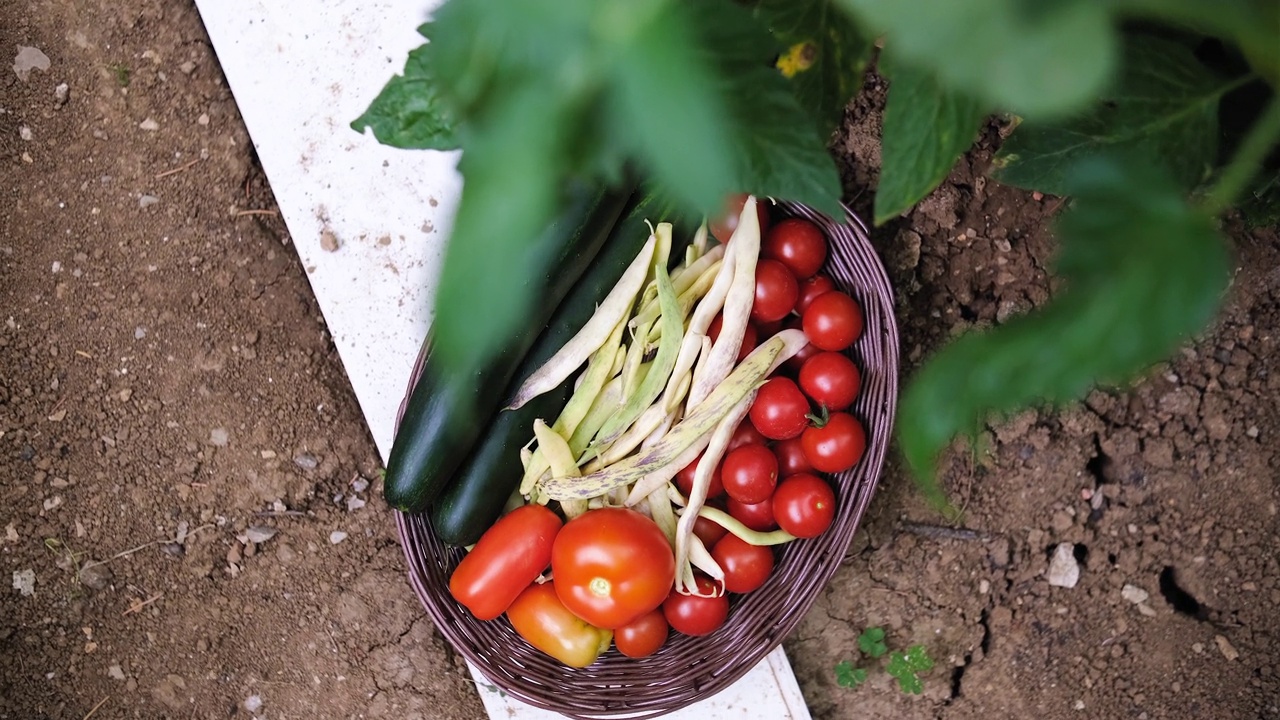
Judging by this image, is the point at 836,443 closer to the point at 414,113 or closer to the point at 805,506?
the point at 805,506

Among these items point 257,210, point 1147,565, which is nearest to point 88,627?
point 257,210

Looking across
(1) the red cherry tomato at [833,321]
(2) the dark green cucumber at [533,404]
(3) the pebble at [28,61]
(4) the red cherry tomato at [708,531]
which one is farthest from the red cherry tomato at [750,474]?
(3) the pebble at [28,61]

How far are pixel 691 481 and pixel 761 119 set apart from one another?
0.95 m

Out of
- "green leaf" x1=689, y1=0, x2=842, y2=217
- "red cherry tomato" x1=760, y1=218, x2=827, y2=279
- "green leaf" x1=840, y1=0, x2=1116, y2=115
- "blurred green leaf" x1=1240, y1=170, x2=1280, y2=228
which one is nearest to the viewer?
"green leaf" x1=840, y1=0, x2=1116, y2=115

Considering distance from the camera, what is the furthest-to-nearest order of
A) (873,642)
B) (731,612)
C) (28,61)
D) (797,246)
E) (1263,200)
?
(28,61), (873,642), (731,612), (797,246), (1263,200)

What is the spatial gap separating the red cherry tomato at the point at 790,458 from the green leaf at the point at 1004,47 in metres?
1.19

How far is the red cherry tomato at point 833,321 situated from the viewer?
161cm

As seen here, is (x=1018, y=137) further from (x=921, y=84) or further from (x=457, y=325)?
(x=457, y=325)

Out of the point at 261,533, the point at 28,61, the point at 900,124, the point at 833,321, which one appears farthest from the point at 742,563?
the point at 28,61

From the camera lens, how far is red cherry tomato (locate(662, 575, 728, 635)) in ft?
5.48

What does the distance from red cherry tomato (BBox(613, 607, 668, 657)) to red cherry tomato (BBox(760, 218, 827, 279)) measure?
27.8 inches

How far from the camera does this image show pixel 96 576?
6.64ft

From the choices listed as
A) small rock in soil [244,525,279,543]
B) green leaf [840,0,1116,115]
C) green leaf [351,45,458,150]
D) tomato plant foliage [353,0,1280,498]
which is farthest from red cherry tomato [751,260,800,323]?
small rock in soil [244,525,279,543]

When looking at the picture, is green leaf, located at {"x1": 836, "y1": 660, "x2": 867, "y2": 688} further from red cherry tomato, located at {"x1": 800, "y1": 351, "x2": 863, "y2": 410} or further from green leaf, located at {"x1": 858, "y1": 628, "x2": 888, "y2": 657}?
red cherry tomato, located at {"x1": 800, "y1": 351, "x2": 863, "y2": 410}
